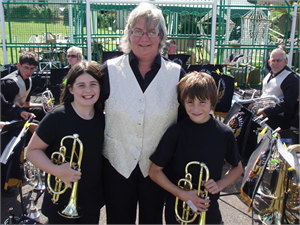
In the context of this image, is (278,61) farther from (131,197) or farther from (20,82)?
(20,82)

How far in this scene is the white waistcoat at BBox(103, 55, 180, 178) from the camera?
1817 mm

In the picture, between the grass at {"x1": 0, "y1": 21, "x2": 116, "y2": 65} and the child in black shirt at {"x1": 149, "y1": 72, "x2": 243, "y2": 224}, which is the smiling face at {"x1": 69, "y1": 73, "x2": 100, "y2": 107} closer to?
the child in black shirt at {"x1": 149, "y1": 72, "x2": 243, "y2": 224}

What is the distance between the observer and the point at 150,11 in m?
1.80

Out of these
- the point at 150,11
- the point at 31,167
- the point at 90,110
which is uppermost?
the point at 150,11

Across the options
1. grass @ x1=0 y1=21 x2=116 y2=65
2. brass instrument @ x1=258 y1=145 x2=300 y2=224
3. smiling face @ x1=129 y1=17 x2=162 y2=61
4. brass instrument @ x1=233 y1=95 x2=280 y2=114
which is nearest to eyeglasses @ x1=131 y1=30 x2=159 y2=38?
smiling face @ x1=129 y1=17 x2=162 y2=61

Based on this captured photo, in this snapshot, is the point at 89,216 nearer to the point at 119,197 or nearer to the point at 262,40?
the point at 119,197

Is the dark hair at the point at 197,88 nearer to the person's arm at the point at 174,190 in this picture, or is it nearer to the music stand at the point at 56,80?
the person's arm at the point at 174,190

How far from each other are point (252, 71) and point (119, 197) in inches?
340

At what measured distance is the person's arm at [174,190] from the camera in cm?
169

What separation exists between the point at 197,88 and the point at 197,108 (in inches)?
5.1

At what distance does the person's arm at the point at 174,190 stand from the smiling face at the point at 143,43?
759 mm

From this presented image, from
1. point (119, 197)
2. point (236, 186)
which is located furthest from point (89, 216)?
point (236, 186)

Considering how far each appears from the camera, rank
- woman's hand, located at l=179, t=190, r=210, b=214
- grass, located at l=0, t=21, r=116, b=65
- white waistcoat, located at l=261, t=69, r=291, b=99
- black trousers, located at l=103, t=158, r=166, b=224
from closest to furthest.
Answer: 1. woman's hand, located at l=179, t=190, r=210, b=214
2. black trousers, located at l=103, t=158, r=166, b=224
3. white waistcoat, located at l=261, t=69, r=291, b=99
4. grass, located at l=0, t=21, r=116, b=65

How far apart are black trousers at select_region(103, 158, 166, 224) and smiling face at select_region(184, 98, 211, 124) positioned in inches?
21.1
